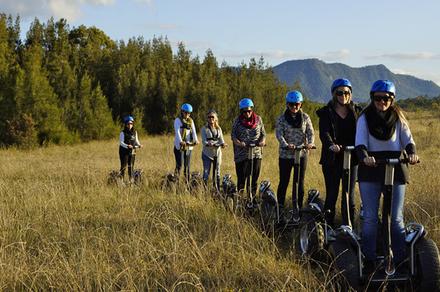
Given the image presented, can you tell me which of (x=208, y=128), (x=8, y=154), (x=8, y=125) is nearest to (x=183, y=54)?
(x=8, y=125)

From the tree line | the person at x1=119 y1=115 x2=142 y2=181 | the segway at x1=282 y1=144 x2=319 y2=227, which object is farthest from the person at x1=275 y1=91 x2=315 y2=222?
the tree line

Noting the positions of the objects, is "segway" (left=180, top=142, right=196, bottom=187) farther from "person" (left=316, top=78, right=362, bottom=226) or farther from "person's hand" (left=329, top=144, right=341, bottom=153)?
"person's hand" (left=329, top=144, right=341, bottom=153)

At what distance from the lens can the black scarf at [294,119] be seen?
689cm

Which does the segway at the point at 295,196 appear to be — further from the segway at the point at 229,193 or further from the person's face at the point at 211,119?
the person's face at the point at 211,119

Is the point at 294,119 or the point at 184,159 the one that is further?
the point at 184,159

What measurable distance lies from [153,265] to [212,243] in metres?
0.73

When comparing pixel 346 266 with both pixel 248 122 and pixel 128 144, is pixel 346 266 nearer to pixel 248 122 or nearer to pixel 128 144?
pixel 248 122

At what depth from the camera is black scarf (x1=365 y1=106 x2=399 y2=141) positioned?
450cm

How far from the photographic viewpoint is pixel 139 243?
495 cm

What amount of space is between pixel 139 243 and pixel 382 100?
9.25ft

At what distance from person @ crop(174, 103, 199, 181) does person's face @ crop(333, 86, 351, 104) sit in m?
4.78

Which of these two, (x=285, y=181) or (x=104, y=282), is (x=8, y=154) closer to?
(x=285, y=181)

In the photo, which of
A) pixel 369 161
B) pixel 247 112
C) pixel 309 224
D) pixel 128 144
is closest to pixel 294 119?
pixel 247 112

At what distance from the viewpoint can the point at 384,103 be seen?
4.45 meters
